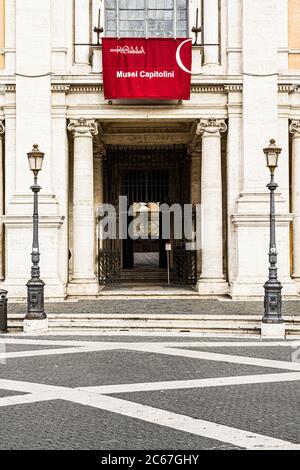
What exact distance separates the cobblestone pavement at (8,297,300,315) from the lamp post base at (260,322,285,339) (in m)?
2.01

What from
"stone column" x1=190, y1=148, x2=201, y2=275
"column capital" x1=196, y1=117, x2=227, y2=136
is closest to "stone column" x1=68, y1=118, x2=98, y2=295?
"column capital" x1=196, y1=117, x2=227, y2=136

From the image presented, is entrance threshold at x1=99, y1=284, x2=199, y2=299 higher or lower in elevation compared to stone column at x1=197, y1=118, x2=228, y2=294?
lower

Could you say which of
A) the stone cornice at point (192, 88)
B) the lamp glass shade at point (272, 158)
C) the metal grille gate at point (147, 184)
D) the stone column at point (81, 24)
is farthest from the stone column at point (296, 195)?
the stone column at point (81, 24)

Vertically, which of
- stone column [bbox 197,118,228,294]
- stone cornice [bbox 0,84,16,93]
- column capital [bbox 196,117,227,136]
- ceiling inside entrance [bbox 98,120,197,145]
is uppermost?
stone cornice [bbox 0,84,16,93]

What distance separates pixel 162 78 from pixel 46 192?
16.5 ft

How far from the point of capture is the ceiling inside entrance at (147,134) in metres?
26.4

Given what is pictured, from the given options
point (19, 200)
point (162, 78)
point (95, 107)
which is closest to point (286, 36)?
point (162, 78)

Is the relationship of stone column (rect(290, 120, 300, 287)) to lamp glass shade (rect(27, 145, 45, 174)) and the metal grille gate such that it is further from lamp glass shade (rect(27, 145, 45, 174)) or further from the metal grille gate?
lamp glass shade (rect(27, 145, 45, 174))

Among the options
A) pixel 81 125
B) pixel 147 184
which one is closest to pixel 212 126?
pixel 81 125

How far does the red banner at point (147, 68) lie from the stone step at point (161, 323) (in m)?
7.86

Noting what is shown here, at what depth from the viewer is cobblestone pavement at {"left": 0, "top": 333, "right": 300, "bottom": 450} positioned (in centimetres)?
761

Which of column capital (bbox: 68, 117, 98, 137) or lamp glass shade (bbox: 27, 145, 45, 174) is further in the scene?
column capital (bbox: 68, 117, 98, 137)

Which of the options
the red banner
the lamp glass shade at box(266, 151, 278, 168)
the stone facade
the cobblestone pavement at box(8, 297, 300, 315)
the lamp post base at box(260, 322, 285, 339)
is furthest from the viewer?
the red banner

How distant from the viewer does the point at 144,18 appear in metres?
23.5
